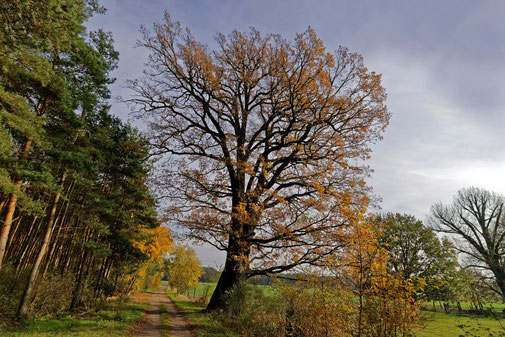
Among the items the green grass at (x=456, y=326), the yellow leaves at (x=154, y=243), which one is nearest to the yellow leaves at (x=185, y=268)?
the yellow leaves at (x=154, y=243)

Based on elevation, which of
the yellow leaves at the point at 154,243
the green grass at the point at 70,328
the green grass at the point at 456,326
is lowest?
the green grass at the point at 70,328

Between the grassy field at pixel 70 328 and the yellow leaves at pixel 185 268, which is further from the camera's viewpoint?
the yellow leaves at pixel 185 268

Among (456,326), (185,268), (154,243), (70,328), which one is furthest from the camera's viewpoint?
(185,268)

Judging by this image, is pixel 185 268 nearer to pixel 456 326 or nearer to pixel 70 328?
pixel 70 328

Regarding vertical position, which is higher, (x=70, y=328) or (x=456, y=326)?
(x=456, y=326)

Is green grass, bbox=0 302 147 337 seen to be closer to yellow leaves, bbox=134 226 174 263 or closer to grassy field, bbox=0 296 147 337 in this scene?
grassy field, bbox=0 296 147 337

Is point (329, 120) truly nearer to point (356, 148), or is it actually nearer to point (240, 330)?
point (356, 148)

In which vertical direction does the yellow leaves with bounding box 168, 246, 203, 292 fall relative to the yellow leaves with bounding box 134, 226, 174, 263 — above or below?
below

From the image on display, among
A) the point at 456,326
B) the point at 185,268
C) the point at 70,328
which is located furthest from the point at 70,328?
the point at 185,268

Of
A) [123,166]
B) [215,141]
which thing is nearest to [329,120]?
[215,141]

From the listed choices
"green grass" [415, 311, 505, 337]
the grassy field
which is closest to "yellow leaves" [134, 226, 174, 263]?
the grassy field

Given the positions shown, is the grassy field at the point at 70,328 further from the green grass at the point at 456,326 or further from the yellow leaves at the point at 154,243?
the yellow leaves at the point at 154,243

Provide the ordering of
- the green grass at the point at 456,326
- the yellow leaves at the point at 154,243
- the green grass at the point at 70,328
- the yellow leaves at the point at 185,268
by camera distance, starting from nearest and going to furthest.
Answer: the green grass at the point at 456,326 < the green grass at the point at 70,328 < the yellow leaves at the point at 154,243 < the yellow leaves at the point at 185,268

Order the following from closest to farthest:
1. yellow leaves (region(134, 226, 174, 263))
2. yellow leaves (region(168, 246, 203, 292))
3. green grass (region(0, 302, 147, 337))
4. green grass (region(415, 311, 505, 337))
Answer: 1. green grass (region(415, 311, 505, 337))
2. green grass (region(0, 302, 147, 337))
3. yellow leaves (region(134, 226, 174, 263))
4. yellow leaves (region(168, 246, 203, 292))
